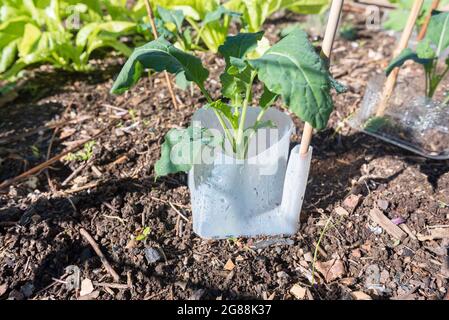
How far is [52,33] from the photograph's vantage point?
2.32 metres

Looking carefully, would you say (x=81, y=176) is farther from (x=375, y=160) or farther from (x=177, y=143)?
(x=375, y=160)

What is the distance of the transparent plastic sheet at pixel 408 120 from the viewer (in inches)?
78.2

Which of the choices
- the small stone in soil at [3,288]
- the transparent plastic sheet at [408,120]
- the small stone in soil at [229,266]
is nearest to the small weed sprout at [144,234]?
the small stone in soil at [229,266]

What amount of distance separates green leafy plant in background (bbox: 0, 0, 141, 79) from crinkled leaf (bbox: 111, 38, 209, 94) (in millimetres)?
1027

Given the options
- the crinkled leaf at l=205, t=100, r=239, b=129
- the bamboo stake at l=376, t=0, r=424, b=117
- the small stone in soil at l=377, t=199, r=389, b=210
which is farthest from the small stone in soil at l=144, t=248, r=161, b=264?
the bamboo stake at l=376, t=0, r=424, b=117

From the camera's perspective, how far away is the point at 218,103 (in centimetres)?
137

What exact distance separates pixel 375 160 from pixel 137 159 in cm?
109

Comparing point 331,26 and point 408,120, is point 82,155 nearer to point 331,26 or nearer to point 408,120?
point 331,26

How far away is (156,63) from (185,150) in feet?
0.95

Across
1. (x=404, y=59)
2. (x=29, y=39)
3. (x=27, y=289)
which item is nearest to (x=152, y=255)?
(x=27, y=289)

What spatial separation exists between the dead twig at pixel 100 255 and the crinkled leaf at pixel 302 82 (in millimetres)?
829

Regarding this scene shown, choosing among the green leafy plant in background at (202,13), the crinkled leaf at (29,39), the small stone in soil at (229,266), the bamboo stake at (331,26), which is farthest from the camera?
the green leafy plant in background at (202,13)

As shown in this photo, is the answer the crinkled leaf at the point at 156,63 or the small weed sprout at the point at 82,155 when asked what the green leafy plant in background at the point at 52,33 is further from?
the crinkled leaf at the point at 156,63

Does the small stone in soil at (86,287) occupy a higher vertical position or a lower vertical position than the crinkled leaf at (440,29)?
lower
